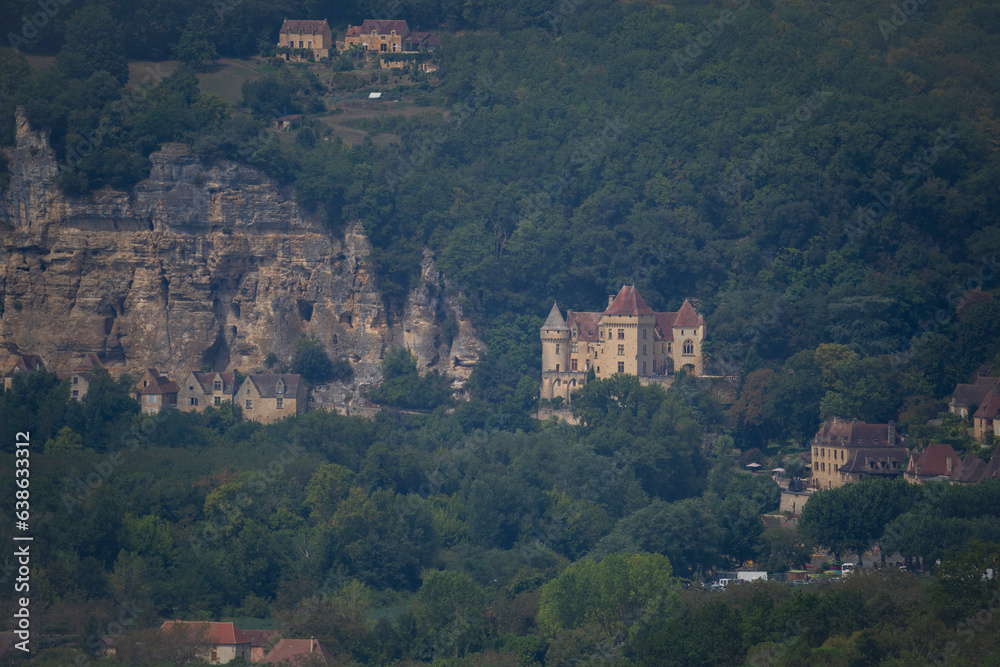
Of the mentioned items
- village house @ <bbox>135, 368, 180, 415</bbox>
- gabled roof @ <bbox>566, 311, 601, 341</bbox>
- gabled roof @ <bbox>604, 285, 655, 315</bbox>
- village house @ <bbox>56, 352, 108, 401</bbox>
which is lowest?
village house @ <bbox>135, 368, 180, 415</bbox>

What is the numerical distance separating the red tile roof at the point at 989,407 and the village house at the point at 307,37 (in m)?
44.9

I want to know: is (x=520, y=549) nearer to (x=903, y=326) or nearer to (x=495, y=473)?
(x=495, y=473)

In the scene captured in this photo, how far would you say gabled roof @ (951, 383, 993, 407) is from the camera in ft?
274

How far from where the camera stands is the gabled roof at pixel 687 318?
3637 inches

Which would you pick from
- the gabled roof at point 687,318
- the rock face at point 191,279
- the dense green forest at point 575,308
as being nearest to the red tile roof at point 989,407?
the dense green forest at point 575,308

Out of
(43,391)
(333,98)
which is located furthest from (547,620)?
(333,98)

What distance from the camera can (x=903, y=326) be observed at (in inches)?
3519

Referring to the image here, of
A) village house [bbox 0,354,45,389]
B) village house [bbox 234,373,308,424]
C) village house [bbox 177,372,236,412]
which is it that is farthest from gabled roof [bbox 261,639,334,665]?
village house [bbox 0,354,45,389]

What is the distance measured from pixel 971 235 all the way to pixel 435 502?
28.6 meters

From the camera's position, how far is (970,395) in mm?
83625

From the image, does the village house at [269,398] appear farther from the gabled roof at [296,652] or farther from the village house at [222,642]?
the gabled roof at [296,652]

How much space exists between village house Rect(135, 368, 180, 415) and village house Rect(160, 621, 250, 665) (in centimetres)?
2578

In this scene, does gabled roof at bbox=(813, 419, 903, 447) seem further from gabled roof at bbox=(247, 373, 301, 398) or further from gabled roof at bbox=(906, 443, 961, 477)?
gabled roof at bbox=(247, 373, 301, 398)

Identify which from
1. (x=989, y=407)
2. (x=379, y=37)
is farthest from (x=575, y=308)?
(x=379, y=37)
